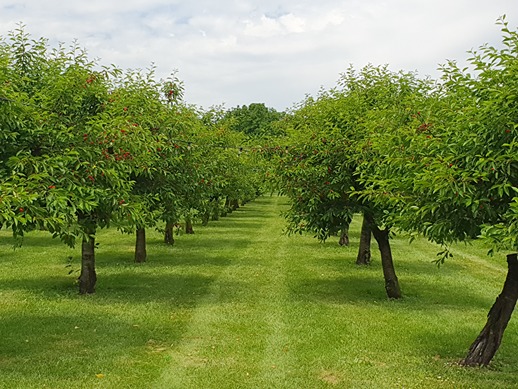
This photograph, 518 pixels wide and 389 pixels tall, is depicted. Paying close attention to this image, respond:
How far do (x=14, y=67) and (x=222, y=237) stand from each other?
21526 mm

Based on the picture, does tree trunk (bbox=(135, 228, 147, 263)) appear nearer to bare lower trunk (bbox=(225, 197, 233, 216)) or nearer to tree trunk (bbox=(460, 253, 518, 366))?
tree trunk (bbox=(460, 253, 518, 366))

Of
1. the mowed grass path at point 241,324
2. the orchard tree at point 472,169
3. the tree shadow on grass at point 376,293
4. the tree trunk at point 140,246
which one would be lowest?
the tree shadow on grass at point 376,293

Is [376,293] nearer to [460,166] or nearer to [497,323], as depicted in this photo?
[497,323]

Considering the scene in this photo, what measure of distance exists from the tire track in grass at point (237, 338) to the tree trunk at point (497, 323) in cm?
352

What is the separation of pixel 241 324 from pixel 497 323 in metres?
6.02

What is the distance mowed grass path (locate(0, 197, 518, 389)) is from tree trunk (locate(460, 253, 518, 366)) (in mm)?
360

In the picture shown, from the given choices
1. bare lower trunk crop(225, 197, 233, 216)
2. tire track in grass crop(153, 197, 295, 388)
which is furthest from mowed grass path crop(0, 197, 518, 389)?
bare lower trunk crop(225, 197, 233, 216)

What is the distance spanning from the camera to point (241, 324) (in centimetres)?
1430

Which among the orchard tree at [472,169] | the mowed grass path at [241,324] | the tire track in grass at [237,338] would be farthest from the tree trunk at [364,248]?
the orchard tree at [472,169]

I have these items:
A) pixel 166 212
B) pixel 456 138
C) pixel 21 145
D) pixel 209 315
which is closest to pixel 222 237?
pixel 166 212

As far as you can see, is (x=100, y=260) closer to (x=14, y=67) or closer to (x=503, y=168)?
(x=14, y=67)

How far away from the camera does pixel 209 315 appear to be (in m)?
15.2

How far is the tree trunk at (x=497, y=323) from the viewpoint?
10.7 m

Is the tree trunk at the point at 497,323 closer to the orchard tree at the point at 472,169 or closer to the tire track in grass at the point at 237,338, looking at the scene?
the orchard tree at the point at 472,169
